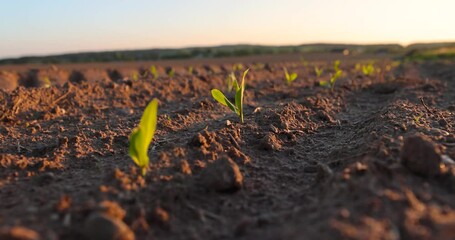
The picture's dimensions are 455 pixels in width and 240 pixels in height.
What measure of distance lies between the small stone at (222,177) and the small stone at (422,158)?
82 centimetres

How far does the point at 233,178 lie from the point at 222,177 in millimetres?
65

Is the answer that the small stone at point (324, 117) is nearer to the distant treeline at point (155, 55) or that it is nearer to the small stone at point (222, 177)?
the small stone at point (222, 177)

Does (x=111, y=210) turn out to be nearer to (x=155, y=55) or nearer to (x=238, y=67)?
(x=238, y=67)

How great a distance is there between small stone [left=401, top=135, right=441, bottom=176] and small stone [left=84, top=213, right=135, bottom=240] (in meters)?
1.30

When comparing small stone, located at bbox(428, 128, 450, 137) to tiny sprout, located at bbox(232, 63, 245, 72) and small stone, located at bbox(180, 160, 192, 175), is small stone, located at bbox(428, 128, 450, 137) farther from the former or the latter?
tiny sprout, located at bbox(232, 63, 245, 72)

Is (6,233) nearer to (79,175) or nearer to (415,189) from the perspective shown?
(79,175)

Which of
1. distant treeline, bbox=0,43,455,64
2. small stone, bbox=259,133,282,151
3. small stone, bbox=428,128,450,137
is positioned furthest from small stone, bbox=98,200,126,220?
distant treeline, bbox=0,43,455,64

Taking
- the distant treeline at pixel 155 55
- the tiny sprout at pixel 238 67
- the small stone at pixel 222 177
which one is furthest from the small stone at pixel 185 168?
the distant treeline at pixel 155 55

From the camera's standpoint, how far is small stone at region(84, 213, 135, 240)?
1.43 m

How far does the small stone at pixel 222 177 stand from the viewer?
78.8 inches

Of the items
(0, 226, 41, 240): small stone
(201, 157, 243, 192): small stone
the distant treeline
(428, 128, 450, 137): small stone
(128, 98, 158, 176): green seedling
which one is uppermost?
(128, 98, 158, 176): green seedling

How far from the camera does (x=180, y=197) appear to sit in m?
1.89

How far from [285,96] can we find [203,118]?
1.96 m

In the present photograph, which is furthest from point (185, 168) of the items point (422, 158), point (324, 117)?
point (324, 117)
